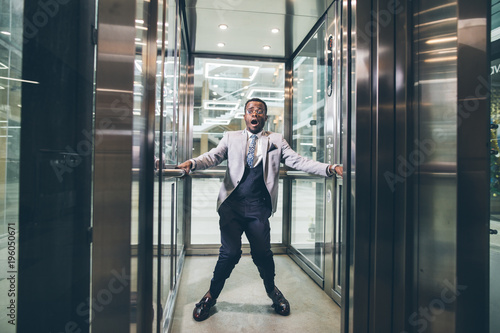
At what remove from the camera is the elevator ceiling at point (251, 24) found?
8.39ft

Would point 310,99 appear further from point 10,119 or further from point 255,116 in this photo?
point 10,119

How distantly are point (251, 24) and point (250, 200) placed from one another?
1752mm

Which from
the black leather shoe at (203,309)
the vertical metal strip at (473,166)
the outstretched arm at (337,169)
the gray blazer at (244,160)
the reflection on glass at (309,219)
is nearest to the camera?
the vertical metal strip at (473,166)

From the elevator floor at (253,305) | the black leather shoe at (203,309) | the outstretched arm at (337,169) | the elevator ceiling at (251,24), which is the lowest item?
the elevator floor at (253,305)

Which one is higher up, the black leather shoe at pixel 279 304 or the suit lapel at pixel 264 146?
the suit lapel at pixel 264 146

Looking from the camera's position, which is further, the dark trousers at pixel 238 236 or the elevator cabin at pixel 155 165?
the dark trousers at pixel 238 236

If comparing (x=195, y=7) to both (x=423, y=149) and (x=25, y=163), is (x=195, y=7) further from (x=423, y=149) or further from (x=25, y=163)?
(x=423, y=149)

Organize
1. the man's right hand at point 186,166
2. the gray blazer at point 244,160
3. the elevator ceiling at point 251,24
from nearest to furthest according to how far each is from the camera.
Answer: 1. the man's right hand at point 186,166
2. the gray blazer at point 244,160
3. the elevator ceiling at point 251,24

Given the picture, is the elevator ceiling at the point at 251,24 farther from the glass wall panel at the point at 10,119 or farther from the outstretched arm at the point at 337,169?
the glass wall panel at the point at 10,119

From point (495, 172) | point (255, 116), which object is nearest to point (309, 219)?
point (255, 116)

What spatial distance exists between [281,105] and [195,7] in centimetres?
162

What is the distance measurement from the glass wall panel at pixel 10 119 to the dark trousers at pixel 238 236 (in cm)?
125

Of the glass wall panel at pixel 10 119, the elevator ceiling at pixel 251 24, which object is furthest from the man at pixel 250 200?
the glass wall panel at pixel 10 119

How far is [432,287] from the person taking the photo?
1.34 m
